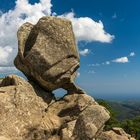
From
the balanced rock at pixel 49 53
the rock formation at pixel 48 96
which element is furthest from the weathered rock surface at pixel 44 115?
the balanced rock at pixel 49 53

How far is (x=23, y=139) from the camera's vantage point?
104 ft

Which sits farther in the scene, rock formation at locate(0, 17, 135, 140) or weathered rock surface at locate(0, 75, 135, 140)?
rock formation at locate(0, 17, 135, 140)

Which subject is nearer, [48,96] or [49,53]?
[49,53]

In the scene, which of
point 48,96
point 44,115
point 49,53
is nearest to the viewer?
point 44,115

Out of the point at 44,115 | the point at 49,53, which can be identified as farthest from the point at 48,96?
the point at 49,53

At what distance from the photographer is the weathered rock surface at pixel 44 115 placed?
3194cm

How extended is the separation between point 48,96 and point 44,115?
3364 millimetres

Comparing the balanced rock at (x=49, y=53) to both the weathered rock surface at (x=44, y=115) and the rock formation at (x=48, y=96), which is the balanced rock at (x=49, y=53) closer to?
the rock formation at (x=48, y=96)

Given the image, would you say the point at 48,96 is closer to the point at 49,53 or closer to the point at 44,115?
the point at 44,115

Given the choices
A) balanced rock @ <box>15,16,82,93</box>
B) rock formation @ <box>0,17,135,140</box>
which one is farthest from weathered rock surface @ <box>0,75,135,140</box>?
balanced rock @ <box>15,16,82,93</box>

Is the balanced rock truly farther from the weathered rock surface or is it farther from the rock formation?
the weathered rock surface

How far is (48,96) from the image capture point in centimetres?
3825

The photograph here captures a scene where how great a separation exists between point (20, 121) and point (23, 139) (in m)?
1.80

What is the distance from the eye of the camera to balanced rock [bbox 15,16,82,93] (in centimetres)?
3562
